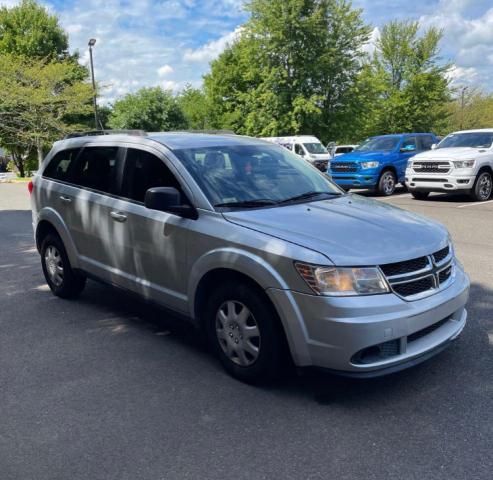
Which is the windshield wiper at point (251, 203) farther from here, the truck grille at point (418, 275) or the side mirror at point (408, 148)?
the side mirror at point (408, 148)

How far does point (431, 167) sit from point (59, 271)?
10501mm

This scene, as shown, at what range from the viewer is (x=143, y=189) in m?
4.33

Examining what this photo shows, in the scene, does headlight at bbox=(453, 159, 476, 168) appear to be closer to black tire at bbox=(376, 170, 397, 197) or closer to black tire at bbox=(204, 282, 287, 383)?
black tire at bbox=(376, 170, 397, 197)

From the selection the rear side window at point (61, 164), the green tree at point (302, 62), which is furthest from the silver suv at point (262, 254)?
the green tree at point (302, 62)

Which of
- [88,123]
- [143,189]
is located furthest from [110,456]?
[88,123]

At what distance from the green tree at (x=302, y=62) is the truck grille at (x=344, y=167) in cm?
1498

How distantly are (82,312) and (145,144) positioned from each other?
1.93 metres

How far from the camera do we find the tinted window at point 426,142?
16.8 metres

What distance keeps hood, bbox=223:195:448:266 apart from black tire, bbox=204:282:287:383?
0.45m

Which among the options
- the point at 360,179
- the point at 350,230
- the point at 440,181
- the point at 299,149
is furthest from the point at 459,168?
the point at 299,149

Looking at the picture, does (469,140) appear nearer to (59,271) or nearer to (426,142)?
(426,142)

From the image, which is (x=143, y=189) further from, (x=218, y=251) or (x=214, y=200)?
(x=218, y=251)

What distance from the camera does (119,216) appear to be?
443 cm

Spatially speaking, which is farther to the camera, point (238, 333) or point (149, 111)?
point (149, 111)
